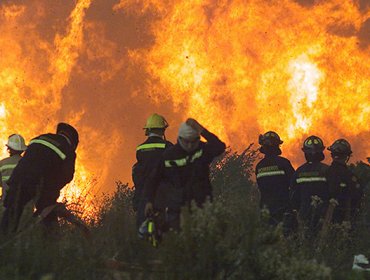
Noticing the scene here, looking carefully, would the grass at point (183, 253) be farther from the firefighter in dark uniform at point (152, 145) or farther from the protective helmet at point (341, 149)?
the protective helmet at point (341, 149)

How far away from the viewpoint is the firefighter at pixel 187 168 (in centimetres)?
802

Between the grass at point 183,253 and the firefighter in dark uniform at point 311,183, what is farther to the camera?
the firefighter in dark uniform at point 311,183

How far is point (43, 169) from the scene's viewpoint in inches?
375

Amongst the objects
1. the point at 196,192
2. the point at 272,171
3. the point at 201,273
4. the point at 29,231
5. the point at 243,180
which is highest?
the point at 243,180

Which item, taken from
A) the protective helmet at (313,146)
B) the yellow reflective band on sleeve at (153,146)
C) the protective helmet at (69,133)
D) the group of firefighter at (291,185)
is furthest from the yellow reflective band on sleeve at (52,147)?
the protective helmet at (313,146)

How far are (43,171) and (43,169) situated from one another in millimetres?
27

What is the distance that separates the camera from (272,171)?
483 inches

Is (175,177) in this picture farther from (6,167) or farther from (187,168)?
(6,167)

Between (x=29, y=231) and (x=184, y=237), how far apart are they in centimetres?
169

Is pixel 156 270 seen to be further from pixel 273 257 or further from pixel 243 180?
pixel 243 180

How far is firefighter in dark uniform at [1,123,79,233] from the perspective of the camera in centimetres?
949

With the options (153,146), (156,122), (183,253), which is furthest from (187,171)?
(156,122)

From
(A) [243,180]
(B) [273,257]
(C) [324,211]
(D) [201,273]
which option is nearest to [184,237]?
(D) [201,273]

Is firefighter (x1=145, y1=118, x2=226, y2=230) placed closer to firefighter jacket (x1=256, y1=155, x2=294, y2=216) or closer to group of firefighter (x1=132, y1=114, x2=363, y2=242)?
group of firefighter (x1=132, y1=114, x2=363, y2=242)
